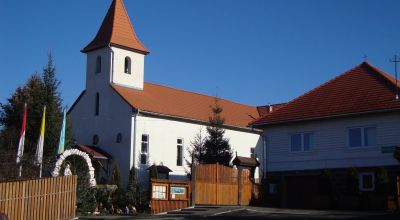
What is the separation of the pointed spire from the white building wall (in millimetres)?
16925

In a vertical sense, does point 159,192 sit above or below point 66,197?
above

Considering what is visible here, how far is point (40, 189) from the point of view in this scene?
23.9 metres

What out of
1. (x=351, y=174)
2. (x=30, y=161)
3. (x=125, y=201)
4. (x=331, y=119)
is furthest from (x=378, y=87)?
(x=30, y=161)

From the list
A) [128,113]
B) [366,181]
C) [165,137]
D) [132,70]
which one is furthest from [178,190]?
[132,70]

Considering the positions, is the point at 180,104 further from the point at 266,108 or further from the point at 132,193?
the point at 132,193

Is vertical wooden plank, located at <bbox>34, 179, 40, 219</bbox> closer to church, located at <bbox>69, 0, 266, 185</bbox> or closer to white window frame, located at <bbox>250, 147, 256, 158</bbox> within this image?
church, located at <bbox>69, 0, 266, 185</bbox>

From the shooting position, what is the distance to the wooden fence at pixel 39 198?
22.6 metres

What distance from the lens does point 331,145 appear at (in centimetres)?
3475

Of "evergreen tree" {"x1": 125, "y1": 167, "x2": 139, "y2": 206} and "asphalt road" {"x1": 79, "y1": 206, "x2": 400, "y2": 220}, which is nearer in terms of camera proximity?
"asphalt road" {"x1": 79, "y1": 206, "x2": 400, "y2": 220}

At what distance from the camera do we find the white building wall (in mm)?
32531

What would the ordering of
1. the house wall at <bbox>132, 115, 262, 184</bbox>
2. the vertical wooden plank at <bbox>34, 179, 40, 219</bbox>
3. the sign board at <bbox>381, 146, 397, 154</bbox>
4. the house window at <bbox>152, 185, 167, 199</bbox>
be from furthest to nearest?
the house wall at <bbox>132, 115, 262, 184</bbox> → the house window at <bbox>152, 185, 167, 199</bbox> → the sign board at <bbox>381, 146, 397, 154</bbox> → the vertical wooden plank at <bbox>34, 179, 40, 219</bbox>

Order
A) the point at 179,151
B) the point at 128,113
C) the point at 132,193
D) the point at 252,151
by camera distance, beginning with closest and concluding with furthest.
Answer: the point at 132,193 → the point at 128,113 → the point at 179,151 → the point at 252,151

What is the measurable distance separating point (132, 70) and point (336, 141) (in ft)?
69.0

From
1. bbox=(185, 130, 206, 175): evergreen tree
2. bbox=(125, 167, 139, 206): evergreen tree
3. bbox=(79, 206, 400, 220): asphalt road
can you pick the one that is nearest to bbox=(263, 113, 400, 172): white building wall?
bbox=(79, 206, 400, 220): asphalt road
